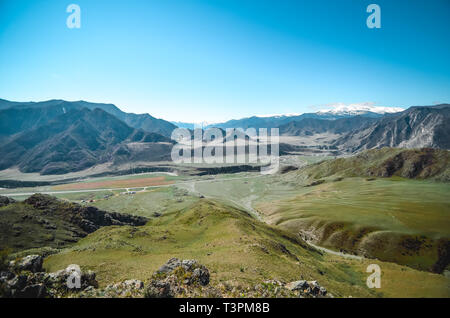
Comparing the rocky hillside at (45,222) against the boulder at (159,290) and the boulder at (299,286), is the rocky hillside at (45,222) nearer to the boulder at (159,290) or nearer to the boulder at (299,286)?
the boulder at (159,290)

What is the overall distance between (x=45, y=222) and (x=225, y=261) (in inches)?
2679

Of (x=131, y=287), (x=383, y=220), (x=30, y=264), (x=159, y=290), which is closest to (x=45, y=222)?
(x=30, y=264)

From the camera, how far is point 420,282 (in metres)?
49.6

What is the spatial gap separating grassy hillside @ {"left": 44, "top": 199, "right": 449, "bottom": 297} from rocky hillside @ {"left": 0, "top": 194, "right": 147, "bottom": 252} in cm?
882

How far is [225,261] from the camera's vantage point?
38438 millimetres

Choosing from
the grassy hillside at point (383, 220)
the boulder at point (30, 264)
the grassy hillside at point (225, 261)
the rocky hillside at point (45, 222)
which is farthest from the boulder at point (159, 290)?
the grassy hillside at point (383, 220)

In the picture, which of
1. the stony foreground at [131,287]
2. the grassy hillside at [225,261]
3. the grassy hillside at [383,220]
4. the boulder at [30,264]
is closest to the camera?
the stony foreground at [131,287]

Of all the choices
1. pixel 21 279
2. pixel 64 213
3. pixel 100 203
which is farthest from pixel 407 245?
pixel 100 203

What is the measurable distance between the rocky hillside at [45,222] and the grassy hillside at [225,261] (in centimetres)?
882

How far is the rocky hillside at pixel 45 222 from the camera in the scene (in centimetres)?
6106

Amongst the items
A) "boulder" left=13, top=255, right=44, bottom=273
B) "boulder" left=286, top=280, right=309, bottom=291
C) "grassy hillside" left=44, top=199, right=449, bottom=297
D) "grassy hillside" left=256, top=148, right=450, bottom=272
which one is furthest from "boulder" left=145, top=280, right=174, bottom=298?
"grassy hillside" left=256, top=148, right=450, bottom=272

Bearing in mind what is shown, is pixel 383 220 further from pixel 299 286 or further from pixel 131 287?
pixel 131 287

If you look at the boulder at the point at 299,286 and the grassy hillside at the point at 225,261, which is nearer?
the boulder at the point at 299,286
